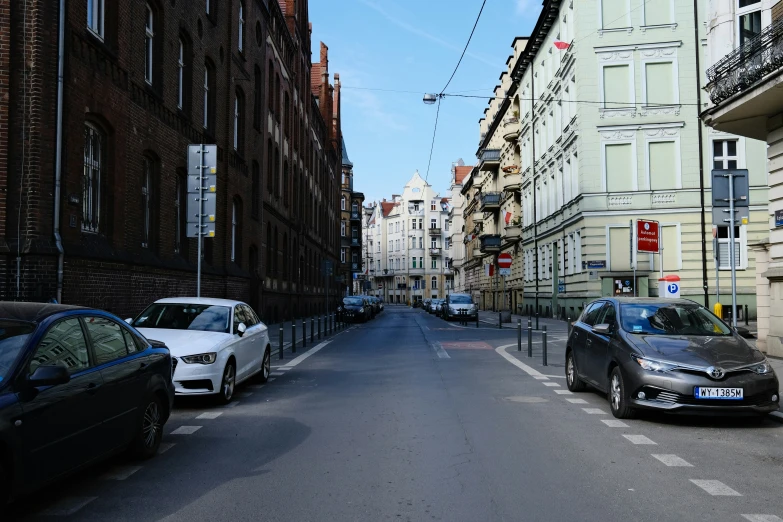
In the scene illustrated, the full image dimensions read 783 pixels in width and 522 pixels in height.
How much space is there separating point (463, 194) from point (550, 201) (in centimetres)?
4799

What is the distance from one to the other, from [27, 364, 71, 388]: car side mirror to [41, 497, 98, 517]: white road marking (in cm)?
91

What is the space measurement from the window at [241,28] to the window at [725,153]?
21470mm

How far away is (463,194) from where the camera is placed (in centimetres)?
9050

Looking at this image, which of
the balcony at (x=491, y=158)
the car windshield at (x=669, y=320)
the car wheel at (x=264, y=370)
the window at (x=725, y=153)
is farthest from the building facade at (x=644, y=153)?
the balcony at (x=491, y=158)

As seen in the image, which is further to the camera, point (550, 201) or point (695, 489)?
point (550, 201)

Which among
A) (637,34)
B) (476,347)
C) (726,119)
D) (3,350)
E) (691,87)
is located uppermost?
(637,34)

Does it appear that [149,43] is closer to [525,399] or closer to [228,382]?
[228,382]

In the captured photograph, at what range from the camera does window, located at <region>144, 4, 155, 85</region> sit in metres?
19.0

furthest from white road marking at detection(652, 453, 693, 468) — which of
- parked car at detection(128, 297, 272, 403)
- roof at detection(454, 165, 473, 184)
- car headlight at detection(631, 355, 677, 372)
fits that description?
roof at detection(454, 165, 473, 184)

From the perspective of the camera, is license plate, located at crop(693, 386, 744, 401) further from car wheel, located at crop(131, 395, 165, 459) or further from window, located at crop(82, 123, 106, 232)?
window, located at crop(82, 123, 106, 232)

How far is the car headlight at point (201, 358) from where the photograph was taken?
937 cm

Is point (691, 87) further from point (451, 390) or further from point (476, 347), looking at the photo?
point (451, 390)

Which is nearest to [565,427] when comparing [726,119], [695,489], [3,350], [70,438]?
[695,489]

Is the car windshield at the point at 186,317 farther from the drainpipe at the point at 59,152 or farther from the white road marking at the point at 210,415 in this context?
the drainpipe at the point at 59,152
